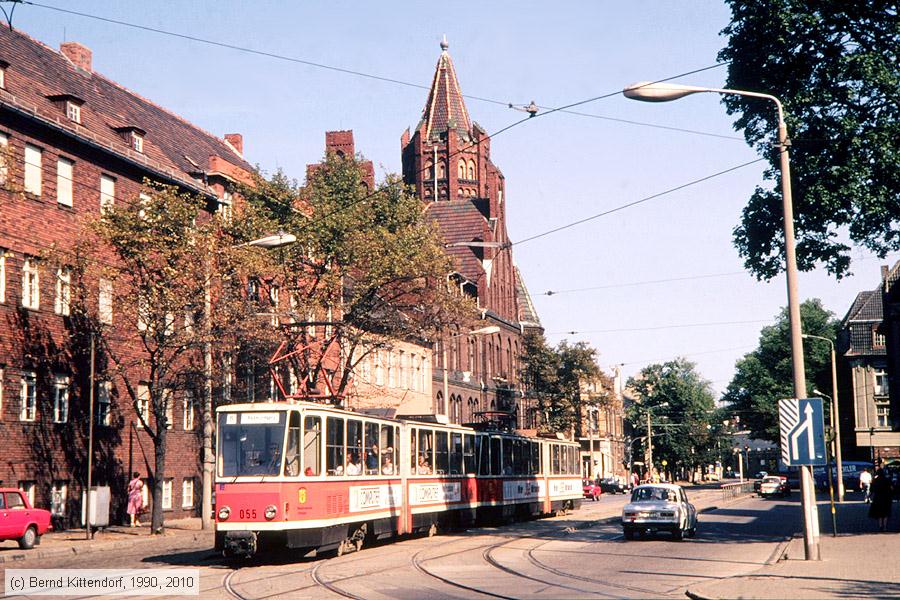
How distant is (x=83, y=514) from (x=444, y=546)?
15002 millimetres

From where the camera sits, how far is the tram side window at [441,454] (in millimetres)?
30203

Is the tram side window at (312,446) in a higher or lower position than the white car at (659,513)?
higher

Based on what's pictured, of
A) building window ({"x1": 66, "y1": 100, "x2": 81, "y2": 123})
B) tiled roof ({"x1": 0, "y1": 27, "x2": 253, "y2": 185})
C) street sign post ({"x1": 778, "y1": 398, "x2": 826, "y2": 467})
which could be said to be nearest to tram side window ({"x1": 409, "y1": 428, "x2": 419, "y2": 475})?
street sign post ({"x1": 778, "y1": 398, "x2": 826, "y2": 467})

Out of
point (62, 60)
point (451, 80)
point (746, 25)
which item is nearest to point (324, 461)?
point (746, 25)

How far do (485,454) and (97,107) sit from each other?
2010 cm

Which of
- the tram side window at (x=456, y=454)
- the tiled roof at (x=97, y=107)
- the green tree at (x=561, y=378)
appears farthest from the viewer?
the green tree at (x=561, y=378)

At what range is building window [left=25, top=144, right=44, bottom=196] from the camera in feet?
113

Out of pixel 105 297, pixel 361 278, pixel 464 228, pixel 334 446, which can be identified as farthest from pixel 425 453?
pixel 464 228

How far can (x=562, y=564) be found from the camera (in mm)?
20594

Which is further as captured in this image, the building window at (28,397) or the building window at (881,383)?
the building window at (881,383)

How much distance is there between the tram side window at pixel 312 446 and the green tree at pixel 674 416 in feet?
306

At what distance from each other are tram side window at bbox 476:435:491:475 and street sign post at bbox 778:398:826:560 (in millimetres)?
15734

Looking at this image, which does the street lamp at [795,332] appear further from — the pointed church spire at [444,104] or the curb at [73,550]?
the pointed church spire at [444,104]

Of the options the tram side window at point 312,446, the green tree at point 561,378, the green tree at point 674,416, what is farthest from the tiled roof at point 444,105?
the tram side window at point 312,446
